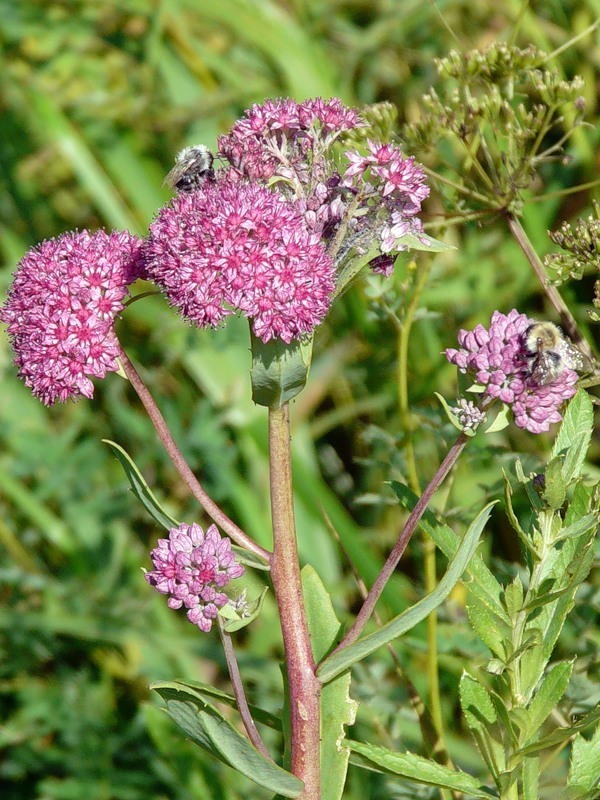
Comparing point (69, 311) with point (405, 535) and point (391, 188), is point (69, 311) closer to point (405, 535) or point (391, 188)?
point (391, 188)

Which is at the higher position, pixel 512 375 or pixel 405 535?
pixel 512 375

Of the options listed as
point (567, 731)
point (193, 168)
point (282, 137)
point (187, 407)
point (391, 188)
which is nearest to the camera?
point (567, 731)

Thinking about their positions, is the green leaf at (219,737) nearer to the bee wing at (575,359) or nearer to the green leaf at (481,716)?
the green leaf at (481,716)

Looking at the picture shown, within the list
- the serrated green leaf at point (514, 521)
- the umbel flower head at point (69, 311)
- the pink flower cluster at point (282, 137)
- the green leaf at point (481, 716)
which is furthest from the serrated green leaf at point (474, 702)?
the pink flower cluster at point (282, 137)

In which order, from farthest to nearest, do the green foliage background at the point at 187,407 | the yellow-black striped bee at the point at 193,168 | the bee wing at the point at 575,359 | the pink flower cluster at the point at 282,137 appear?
the green foliage background at the point at 187,407
the yellow-black striped bee at the point at 193,168
the pink flower cluster at the point at 282,137
the bee wing at the point at 575,359

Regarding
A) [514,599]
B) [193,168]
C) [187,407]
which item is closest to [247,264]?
[193,168]

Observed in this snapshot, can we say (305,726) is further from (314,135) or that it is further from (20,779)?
(20,779)

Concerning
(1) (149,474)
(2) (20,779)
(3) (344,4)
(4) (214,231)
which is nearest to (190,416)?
(1) (149,474)
